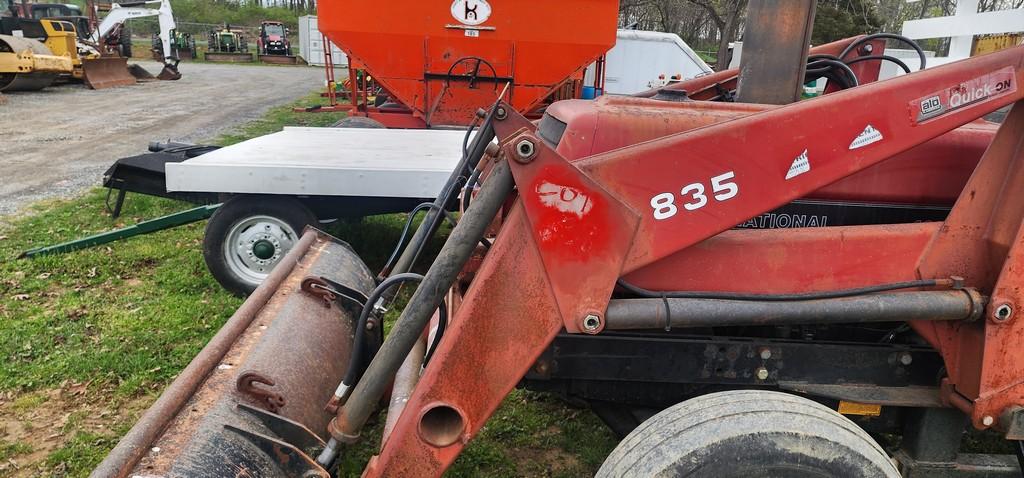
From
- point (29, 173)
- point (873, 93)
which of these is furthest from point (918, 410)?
point (29, 173)

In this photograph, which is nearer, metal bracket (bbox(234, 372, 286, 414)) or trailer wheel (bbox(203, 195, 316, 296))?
metal bracket (bbox(234, 372, 286, 414))

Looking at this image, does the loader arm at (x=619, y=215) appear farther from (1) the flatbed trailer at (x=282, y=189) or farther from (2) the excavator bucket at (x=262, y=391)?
(1) the flatbed trailer at (x=282, y=189)

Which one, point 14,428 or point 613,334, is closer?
point 613,334

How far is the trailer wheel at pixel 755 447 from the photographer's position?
188 cm

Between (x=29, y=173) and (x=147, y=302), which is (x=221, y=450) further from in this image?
(x=29, y=173)

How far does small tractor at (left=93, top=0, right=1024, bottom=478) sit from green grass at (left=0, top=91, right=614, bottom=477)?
1065mm

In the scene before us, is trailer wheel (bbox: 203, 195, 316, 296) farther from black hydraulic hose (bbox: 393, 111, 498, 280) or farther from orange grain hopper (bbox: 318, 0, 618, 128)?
orange grain hopper (bbox: 318, 0, 618, 128)

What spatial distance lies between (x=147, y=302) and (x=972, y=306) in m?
4.69

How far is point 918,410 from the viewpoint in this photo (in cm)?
236

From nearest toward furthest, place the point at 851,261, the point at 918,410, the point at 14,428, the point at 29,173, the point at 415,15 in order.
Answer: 1. the point at 851,261
2. the point at 918,410
3. the point at 14,428
4. the point at 415,15
5. the point at 29,173

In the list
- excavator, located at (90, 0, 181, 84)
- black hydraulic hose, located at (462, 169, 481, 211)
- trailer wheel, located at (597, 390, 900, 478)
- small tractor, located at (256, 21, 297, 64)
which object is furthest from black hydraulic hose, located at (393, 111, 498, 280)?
small tractor, located at (256, 21, 297, 64)

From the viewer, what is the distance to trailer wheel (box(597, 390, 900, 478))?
1880 mm

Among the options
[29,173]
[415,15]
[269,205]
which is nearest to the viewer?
[269,205]

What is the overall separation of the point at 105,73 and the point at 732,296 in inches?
892
